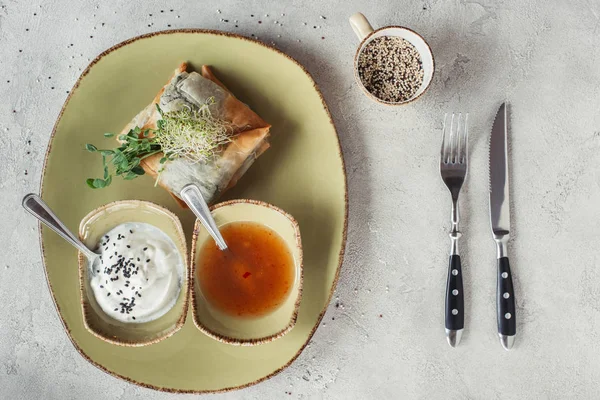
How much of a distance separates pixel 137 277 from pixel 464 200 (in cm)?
137

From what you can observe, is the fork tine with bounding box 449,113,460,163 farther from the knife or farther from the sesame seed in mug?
the sesame seed in mug

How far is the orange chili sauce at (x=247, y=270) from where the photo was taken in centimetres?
206

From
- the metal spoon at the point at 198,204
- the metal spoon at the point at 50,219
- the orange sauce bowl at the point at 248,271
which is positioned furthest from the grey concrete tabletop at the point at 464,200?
the metal spoon at the point at 50,219

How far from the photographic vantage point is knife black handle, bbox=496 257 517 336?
86.1 inches

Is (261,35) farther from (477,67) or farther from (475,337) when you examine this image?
(475,337)

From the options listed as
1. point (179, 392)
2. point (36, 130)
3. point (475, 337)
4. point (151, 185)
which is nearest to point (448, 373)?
point (475, 337)

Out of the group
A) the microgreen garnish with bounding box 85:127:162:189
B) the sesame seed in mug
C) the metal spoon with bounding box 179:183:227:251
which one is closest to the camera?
the metal spoon with bounding box 179:183:227:251

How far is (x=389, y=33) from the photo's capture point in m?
2.15

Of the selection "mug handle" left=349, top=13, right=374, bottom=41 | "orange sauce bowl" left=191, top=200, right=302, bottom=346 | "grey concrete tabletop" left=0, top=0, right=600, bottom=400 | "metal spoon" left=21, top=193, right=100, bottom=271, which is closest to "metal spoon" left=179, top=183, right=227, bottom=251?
"orange sauce bowl" left=191, top=200, right=302, bottom=346

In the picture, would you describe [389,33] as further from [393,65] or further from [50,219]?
[50,219]

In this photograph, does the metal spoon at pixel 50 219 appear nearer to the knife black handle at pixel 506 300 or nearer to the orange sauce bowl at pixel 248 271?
the orange sauce bowl at pixel 248 271

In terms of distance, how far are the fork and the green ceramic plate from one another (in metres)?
0.46

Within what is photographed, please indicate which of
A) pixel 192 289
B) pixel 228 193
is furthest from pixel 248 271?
pixel 228 193

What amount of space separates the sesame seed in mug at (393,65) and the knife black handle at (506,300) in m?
0.82
